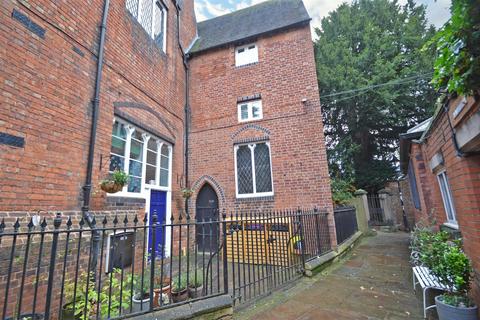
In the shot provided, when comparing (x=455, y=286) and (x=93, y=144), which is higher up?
(x=93, y=144)

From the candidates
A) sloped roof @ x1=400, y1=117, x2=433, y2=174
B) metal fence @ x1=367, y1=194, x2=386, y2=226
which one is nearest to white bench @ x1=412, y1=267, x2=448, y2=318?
sloped roof @ x1=400, y1=117, x2=433, y2=174

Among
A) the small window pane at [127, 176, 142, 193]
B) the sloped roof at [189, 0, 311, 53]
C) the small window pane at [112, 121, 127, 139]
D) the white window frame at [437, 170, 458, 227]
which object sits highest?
the sloped roof at [189, 0, 311, 53]

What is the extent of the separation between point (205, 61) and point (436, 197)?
921 centimetres

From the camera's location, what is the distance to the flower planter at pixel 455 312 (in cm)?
269

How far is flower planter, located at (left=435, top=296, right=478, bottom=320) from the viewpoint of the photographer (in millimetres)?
2688

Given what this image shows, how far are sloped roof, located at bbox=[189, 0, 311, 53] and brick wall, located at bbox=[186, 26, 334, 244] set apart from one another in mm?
374

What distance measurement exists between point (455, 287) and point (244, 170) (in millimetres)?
6304

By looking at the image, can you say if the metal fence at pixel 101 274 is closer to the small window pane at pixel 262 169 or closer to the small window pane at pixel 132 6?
the small window pane at pixel 262 169

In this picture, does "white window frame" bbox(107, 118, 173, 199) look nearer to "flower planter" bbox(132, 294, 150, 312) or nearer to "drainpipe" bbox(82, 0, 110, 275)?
"drainpipe" bbox(82, 0, 110, 275)

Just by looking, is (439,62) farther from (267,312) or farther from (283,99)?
(283,99)

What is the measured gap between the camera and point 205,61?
10016 millimetres

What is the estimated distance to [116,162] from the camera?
587 centimetres

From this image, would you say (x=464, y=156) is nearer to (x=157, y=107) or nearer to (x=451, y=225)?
(x=451, y=225)

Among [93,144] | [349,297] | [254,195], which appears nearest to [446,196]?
[349,297]
